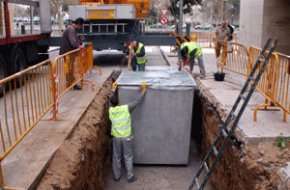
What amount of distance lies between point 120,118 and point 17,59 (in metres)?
4.90

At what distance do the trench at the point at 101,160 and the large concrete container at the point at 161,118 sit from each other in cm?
52

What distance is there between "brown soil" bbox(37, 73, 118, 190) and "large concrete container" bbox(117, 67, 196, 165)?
27.5 inches

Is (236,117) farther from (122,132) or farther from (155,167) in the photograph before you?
(155,167)

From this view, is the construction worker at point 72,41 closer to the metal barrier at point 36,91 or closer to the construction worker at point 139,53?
the metal barrier at point 36,91

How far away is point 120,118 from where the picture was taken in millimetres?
6855

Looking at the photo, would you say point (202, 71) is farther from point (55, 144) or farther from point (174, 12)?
point (174, 12)

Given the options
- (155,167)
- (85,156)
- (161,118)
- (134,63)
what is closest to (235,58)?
(134,63)

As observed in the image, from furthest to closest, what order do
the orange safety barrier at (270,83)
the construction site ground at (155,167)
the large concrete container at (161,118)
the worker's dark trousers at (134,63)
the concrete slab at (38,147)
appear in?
the worker's dark trousers at (134,63)
the large concrete container at (161,118)
the orange safety barrier at (270,83)
the construction site ground at (155,167)
the concrete slab at (38,147)

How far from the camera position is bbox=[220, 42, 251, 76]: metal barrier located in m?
9.52

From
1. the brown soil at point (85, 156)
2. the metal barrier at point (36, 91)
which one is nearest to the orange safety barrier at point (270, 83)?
the brown soil at point (85, 156)

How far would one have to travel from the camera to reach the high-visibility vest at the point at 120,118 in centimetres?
683

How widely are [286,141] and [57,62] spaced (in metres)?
4.16

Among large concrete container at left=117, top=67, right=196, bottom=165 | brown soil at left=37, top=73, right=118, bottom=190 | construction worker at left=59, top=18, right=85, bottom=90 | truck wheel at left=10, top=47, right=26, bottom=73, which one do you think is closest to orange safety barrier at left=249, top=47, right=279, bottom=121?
large concrete container at left=117, top=67, right=196, bottom=165

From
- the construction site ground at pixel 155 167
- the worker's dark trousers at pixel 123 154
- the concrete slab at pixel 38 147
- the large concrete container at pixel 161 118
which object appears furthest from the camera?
the large concrete container at pixel 161 118
